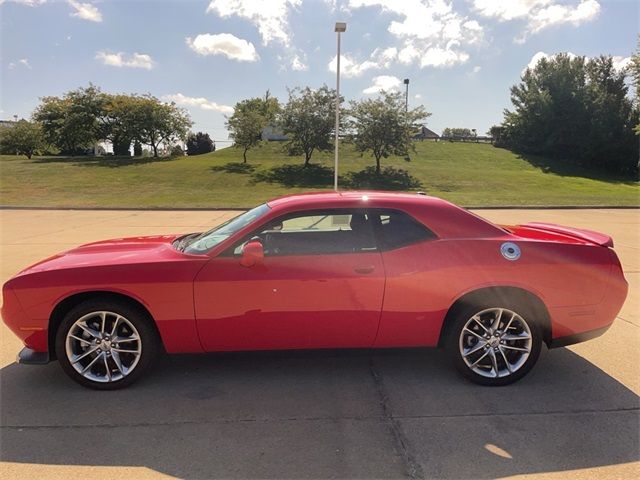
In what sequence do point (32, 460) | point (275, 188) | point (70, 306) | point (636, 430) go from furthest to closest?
1. point (275, 188)
2. point (70, 306)
3. point (636, 430)
4. point (32, 460)

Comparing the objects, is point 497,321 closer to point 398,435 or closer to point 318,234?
point 398,435

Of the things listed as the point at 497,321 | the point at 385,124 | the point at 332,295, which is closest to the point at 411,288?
the point at 332,295

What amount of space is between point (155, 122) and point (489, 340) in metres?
38.6

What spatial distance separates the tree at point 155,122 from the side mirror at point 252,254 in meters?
37.8

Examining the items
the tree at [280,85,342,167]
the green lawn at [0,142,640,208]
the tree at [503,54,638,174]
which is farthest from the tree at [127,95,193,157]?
the tree at [503,54,638,174]

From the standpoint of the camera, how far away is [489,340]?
3572 mm

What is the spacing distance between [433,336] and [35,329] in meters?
2.91

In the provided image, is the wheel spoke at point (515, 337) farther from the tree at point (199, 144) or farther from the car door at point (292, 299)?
the tree at point (199, 144)

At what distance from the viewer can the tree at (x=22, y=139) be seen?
164 feet

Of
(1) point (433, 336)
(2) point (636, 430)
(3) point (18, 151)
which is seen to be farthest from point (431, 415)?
(3) point (18, 151)

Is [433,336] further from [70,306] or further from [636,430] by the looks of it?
[70,306]

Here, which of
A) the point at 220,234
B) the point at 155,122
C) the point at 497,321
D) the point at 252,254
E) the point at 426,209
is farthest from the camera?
the point at 155,122

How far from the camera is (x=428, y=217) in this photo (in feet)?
12.0

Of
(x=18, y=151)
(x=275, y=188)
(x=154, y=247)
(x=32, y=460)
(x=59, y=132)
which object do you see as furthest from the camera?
(x=18, y=151)
